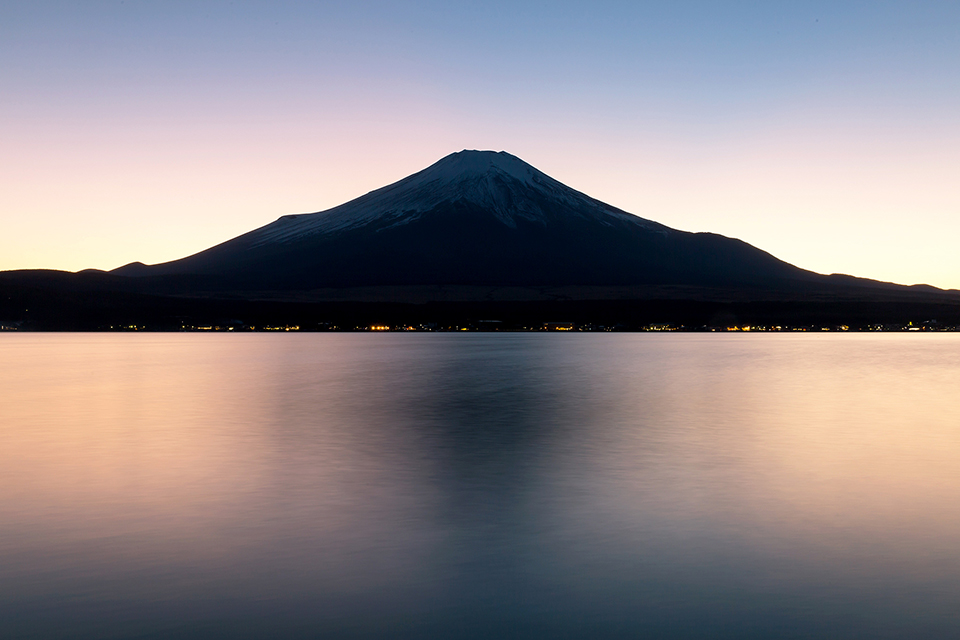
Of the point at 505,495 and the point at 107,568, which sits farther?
the point at 505,495

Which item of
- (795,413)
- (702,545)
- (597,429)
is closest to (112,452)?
(597,429)

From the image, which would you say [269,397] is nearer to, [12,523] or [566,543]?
[12,523]

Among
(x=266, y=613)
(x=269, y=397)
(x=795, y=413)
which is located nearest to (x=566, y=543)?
(x=266, y=613)

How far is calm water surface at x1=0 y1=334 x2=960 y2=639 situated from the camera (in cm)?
990

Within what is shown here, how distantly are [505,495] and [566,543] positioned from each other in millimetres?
3727

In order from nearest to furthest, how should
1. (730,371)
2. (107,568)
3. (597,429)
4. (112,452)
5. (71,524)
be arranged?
(107,568) < (71,524) < (112,452) < (597,429) < (730,371)

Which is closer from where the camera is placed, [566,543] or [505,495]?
[566,543]

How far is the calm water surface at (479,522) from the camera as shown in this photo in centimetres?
990

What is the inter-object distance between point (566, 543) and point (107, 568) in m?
6.09

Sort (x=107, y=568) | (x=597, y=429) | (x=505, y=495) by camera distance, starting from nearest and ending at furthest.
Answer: (x=107, y=568) < (x=505, y=495) < (x=597, y=429)

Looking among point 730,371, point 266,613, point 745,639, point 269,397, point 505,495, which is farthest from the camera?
point 730,371

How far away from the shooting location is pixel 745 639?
912 cm

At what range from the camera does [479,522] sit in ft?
47.2

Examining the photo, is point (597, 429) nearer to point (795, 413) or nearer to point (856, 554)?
point (795, 413)
